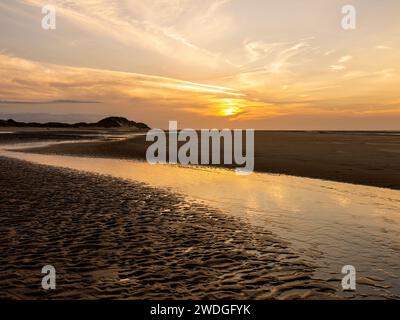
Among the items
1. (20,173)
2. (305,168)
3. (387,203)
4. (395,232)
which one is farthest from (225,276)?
(305,168)

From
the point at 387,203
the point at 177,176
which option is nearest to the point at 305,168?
the point at 177,176

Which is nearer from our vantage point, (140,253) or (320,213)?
(140,253)

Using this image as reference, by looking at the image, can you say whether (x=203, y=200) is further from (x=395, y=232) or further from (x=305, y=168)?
(x=305, y=168)

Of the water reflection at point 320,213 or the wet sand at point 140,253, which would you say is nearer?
the wet sand at point 140,253

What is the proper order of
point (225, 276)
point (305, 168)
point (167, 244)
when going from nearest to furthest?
point (225, 276), point (167, 244), point (305, 168)

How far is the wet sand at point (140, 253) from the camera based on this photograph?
26.2ft

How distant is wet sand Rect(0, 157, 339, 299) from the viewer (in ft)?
26.2

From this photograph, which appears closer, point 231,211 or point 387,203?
point 231,211

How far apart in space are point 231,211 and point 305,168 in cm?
1656

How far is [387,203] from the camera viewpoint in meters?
17.4

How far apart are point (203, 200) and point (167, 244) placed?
7219 mm

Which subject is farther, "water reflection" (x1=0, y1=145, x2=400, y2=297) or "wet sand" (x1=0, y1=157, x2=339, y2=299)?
"water reflection" (x1=0, y1=145, x2=400, y2=297)

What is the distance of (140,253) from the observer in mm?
10305
